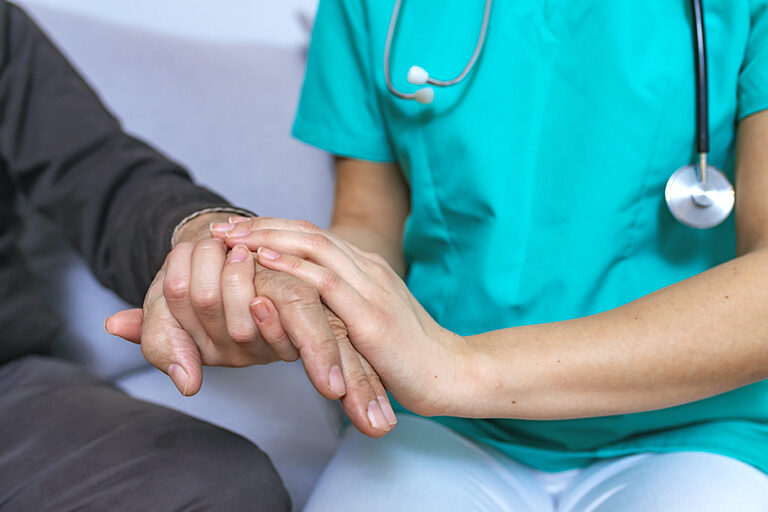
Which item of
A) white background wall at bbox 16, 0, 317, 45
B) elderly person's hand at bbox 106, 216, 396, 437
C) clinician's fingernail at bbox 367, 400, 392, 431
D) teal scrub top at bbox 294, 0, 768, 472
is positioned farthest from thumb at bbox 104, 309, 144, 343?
white background wall at bbox 16, 0, 317, 45

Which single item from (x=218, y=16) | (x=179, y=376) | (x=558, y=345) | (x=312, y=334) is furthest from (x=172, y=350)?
(x=218, y=16)

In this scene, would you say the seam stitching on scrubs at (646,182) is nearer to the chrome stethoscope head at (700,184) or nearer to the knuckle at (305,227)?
the chrome stethoscope head at (700,184)

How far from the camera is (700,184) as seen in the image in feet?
2.06

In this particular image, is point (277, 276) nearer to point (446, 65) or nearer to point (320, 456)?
point (446, 65)

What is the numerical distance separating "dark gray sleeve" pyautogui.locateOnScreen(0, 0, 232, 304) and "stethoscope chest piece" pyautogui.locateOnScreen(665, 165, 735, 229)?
1.84ft

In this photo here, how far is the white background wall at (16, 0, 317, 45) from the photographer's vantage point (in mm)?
1209

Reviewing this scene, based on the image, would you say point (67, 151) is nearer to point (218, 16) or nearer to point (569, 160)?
point (218, 16)

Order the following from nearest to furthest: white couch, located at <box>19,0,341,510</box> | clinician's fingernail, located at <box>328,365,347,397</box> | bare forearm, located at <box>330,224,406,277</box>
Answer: clinician's fingernail, located at <box>328,365,347,397</box> < bare forearm, located at <box>330,224,406,277</box> < white couch, located at <box>19,0,341,510</box>

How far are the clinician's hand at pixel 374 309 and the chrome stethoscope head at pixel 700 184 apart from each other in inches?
9.5

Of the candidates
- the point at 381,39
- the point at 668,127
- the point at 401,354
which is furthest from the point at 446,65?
the point at 401,354

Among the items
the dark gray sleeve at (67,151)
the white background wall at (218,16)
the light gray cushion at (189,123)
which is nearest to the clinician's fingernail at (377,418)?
the dark gray sleeve at (67,151)

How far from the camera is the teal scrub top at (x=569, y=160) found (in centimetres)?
67

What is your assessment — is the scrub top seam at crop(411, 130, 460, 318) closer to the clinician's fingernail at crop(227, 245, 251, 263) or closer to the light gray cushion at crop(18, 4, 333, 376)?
the clinician's fingernail at crop(227, 245, 251, 263)

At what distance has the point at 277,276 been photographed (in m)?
0.54
